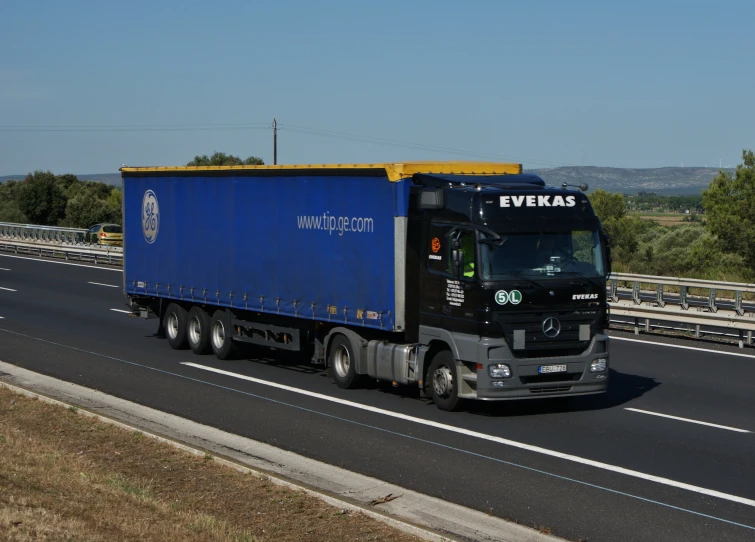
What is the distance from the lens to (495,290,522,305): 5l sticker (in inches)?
547

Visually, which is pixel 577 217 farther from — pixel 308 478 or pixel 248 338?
pixel 248 338

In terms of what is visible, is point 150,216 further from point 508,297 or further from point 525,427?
point 525,427

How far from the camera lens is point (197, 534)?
8.39 m

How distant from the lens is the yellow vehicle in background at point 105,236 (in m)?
50.8

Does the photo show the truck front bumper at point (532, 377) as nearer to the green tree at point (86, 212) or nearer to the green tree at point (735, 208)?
the green tree at point (735, 208)

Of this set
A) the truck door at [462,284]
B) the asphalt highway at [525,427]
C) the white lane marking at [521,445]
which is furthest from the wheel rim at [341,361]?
the truck door at [462,284]

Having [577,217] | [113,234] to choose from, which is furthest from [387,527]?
[113,234]

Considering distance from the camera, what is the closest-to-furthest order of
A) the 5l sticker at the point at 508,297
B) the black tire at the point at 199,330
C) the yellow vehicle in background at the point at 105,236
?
1. the 5l sticker at the point at 508,297
2. the black tire at the point at 199,330
3. the yellow vehicle in background at the point at 105,236

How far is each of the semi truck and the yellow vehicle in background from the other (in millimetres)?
32404

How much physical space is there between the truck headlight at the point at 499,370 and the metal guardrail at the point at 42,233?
3919 centimetres

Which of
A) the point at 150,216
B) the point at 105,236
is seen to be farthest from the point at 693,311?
the point at 105,236

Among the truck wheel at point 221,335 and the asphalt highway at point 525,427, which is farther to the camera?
the truck wheel at point 221,335

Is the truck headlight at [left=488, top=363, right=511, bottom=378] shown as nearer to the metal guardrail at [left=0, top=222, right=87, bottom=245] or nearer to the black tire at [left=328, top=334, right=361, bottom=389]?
the black tire at [left=328, top=334, right=361, bottom=389]

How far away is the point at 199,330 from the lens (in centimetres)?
2067
